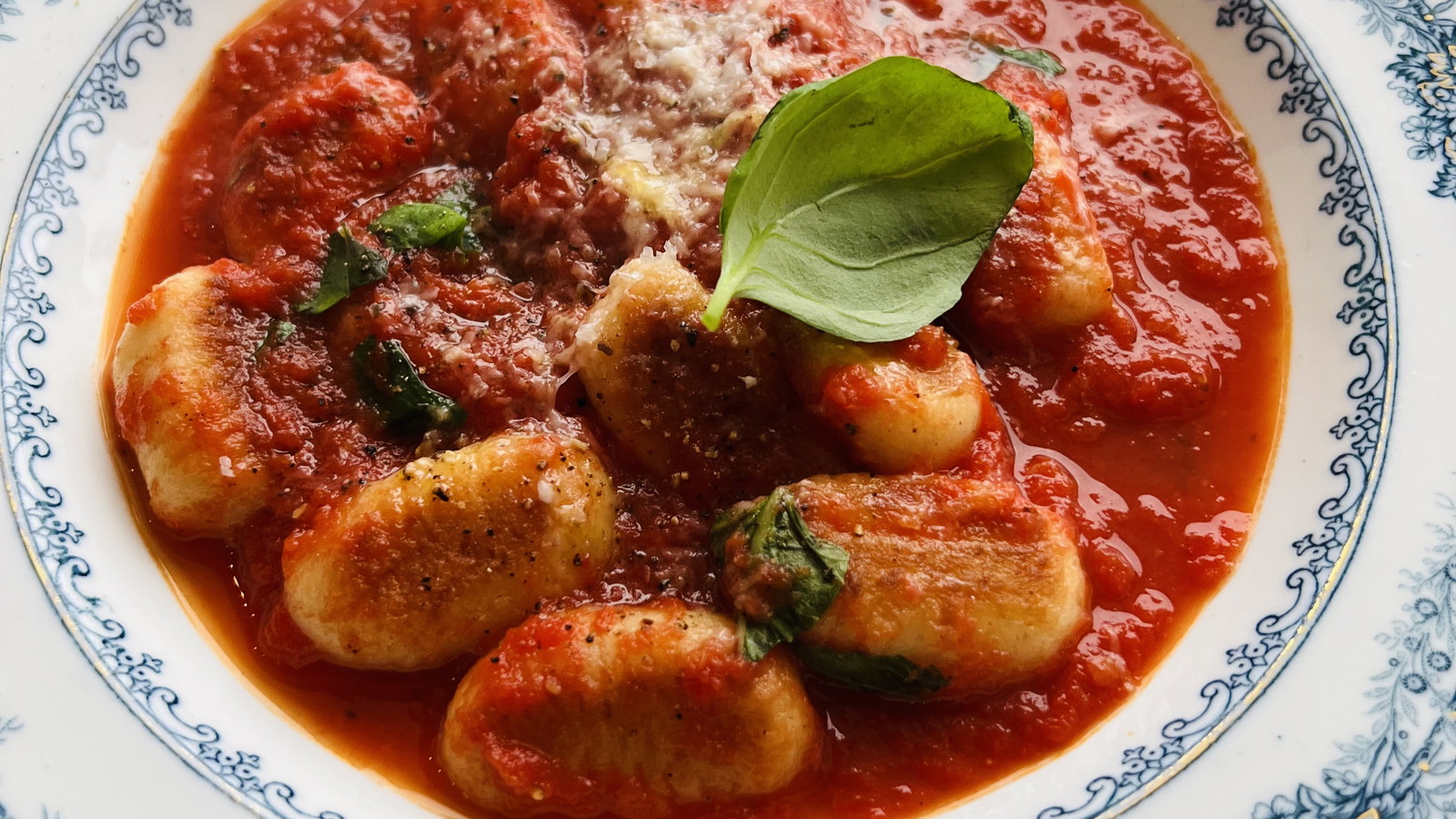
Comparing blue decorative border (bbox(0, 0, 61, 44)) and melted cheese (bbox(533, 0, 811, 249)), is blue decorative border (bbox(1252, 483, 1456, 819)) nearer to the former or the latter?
melted cheese (bbox(533, 0, 811, 249))

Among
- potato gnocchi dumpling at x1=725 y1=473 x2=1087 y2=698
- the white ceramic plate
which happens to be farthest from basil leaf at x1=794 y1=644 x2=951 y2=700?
the white ceramic plate

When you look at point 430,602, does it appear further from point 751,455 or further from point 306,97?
point 306,97

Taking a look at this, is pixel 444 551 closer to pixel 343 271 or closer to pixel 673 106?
pixel 343 271

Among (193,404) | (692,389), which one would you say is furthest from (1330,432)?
(193,404)

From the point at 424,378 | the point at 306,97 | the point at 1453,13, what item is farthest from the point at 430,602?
the point at 1453,13

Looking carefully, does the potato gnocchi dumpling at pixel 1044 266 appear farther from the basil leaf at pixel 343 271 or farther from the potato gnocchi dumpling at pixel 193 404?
the potato gnocchi dumpling at pixel 193 404

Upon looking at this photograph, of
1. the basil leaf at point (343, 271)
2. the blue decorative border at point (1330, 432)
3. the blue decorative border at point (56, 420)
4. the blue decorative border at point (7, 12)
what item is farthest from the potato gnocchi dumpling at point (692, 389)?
the blue decorative border at point (7, 12)
